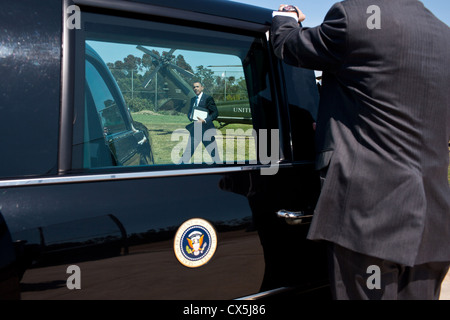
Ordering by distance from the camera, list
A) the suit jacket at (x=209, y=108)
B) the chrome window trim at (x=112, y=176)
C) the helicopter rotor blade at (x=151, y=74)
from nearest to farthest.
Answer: the chrome window trim at (x=112, y=176) < the helicopter rotor blade at (x=151, y=74) < the suit jacket at (x=209, y=108)

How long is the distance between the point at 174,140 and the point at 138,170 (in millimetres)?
290

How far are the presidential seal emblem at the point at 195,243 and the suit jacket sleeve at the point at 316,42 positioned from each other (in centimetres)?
75

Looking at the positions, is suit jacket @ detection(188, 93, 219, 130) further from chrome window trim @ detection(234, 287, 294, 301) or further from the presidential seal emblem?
chrome window trim @ detection(234, 287, 294, 301)

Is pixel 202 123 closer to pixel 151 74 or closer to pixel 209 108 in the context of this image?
pixel 209 108

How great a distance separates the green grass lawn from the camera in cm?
163

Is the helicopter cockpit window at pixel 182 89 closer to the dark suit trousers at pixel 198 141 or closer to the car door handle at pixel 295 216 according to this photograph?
the dark suit trousers at pixel 198 141

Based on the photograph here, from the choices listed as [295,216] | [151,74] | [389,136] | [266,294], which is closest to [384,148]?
[389,136]

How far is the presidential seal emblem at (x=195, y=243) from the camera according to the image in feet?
4.54

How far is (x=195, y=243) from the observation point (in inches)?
55.5

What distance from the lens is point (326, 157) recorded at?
1519mm

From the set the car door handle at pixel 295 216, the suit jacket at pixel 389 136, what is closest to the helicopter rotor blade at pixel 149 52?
the suit jacket at pixel 389 136
